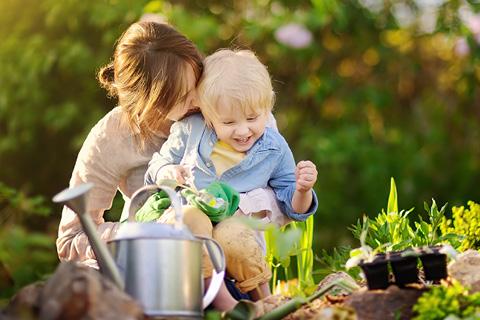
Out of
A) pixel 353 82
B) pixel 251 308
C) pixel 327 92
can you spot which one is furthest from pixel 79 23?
pixel 251 308

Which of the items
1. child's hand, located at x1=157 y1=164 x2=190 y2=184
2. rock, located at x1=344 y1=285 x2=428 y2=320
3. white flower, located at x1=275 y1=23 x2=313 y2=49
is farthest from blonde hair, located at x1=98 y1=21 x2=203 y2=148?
white flower, located at x1=275 y1=23 x2=313 y2=49

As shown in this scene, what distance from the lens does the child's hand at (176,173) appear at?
6.81 ft

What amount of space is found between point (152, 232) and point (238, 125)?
666 millimetres

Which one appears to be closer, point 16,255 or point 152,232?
point 152,232

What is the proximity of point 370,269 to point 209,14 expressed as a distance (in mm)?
3603

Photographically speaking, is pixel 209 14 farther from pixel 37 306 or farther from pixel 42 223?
pixel 37 306

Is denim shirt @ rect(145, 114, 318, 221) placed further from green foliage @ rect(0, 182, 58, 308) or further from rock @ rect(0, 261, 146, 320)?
rock @ rect(0, 261, 146, 320)

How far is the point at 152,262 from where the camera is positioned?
65.1 inches

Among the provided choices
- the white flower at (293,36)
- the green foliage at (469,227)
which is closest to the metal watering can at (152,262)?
the green foliage at (469,227)

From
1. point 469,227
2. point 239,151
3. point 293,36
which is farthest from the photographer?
point 293,36

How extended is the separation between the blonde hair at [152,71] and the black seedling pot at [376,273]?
924mm

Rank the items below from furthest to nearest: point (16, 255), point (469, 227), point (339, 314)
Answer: point (16, 255)
point (469, 227)
point (339, 314)

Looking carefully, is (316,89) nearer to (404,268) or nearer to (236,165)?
(236,165)

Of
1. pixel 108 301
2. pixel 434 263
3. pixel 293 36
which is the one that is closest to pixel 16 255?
pixel 108 301
